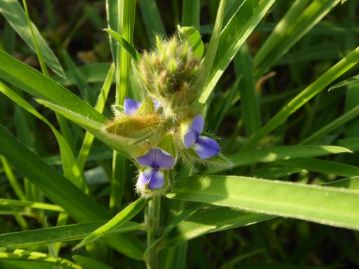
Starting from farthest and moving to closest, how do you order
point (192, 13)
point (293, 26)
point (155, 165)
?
point (293, 26)
point (192, 13)
point (155, 165)

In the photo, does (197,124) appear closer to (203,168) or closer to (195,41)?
(195,41)

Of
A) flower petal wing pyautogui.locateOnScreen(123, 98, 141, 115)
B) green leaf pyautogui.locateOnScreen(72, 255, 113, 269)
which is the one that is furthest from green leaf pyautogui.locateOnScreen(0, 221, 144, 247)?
flower petal wing pyautogui.locateOnScreen(123, 98, 141, 115)

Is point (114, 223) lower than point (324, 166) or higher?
lower

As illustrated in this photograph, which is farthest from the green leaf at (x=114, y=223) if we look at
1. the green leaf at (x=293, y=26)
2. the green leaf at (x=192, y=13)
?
the green leaf at (x=293, y=26)

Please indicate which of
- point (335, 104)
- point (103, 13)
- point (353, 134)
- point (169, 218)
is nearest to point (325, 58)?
point (335, 104)

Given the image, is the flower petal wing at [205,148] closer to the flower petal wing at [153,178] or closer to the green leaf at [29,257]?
the flower petal wing at [153,178]

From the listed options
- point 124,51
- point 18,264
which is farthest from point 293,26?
point 18,264

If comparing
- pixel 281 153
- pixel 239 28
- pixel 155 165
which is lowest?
pixel 155 165
